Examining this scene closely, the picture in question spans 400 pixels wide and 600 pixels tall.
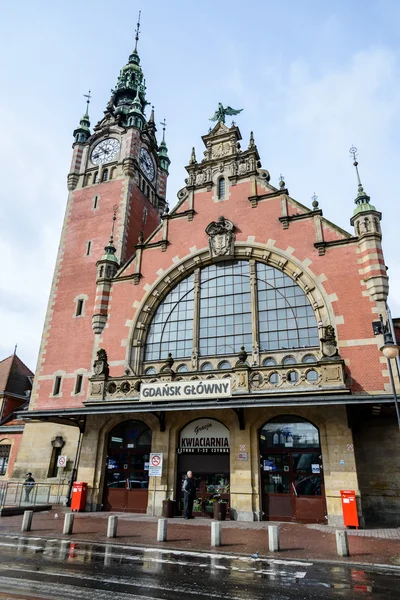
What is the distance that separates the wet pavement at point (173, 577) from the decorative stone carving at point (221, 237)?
15696 mm

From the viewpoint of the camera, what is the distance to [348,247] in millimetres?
20594

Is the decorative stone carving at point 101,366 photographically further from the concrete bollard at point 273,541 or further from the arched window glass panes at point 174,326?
A: the concrete bollard at point 273,541

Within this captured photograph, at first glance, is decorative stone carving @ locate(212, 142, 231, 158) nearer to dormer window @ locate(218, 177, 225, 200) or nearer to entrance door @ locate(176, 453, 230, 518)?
dormer window @ locate(218, 177, 225, 200)

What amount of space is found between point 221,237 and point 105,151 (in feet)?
56.5

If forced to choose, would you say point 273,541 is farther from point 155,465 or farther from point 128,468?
point 128,468

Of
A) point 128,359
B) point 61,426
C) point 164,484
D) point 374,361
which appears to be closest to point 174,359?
point 128,359

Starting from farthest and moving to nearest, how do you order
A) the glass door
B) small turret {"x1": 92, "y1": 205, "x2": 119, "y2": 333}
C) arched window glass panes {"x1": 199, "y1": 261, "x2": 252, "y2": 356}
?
small turret {"x1": 92, "y1": 205, "x2": 119, "y2": 333} < arched window glass panes {"x1": 199, "y1": 261, "x2": 252, "y2": 356} < the glass door

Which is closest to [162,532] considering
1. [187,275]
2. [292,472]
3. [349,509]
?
[292,472]

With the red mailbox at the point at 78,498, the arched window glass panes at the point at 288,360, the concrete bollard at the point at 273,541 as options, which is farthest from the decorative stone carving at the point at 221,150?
the concrete bollard at the point at 273,541

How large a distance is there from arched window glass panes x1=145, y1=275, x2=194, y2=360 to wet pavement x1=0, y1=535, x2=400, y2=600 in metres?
12.4

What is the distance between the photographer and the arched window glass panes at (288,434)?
682 inches

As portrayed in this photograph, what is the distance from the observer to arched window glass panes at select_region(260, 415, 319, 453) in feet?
56.8

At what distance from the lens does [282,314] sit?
68.8 ft

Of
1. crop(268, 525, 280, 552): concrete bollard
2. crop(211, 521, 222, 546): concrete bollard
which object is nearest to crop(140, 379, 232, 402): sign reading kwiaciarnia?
crop(211, 521, 222, 546): concrete bollard
